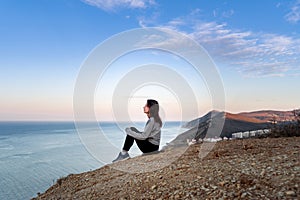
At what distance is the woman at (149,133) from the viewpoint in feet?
23.2

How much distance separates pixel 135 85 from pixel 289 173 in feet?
14.2

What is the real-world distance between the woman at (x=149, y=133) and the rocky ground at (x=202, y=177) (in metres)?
0.56

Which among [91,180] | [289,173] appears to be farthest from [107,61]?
[289,173]

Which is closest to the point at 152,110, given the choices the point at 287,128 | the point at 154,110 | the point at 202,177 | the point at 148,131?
the point at 154,110

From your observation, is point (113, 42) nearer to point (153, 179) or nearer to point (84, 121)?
point (84, 121)

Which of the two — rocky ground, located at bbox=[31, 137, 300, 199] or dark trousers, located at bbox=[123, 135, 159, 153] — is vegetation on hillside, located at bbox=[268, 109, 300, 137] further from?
dark trousers, located at bbox=[123, 135, 159, 153]

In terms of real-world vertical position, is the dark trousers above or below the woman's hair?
below

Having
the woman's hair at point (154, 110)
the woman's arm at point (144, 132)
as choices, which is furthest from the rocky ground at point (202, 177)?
the woman's hair at point (154, 110)

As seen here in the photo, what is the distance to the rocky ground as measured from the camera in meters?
3.46

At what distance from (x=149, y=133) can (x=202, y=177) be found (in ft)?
9.92

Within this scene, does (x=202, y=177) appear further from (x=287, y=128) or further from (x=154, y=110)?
(x=287, y=128)

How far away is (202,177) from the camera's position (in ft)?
13.8

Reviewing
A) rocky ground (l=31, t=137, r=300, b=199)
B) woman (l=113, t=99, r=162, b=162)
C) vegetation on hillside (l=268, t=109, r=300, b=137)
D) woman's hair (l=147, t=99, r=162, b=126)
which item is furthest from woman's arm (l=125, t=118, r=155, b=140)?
vegetation on hillside (l=268, t=109, r=300, b=137)

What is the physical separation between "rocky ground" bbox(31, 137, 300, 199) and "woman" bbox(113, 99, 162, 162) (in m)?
0.56
